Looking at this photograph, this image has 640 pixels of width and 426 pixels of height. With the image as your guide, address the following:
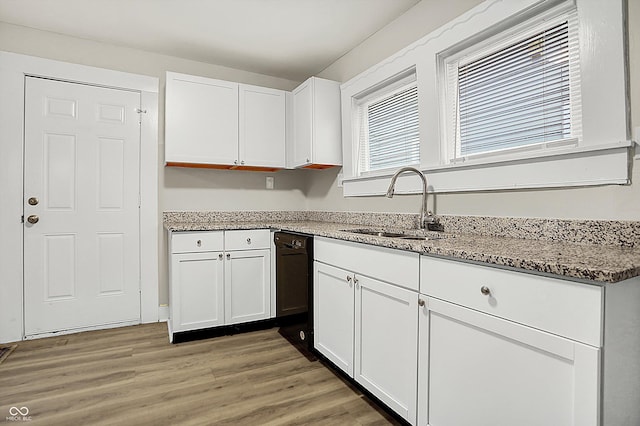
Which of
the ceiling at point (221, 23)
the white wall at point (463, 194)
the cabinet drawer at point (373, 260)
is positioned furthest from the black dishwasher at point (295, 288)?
the ceiling at point (221, 23)

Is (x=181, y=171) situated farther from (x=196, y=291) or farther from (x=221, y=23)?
(x=221, y=23)

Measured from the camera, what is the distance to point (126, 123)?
3061 millimetres

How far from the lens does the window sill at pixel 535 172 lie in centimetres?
136

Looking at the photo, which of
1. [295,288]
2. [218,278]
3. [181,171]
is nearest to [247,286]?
[218,278]

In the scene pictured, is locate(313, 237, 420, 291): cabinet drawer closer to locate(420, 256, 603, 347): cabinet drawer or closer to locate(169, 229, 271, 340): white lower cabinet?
locate(420, 256, 603, 347): cabinet drawer

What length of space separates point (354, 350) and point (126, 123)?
269 centimetres

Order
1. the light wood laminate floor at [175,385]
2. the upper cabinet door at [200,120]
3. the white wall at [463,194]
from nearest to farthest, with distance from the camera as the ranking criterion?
the white wall at [463,194] < the light wood laminate floor at [175,385] < the upper cabinet door at [200,120]

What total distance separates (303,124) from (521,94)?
1.82m

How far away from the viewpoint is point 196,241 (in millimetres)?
2725

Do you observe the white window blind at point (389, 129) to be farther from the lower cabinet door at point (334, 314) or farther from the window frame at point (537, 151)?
the lower cabinet door at point (334, 314)

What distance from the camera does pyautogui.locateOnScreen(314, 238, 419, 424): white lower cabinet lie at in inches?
60.0

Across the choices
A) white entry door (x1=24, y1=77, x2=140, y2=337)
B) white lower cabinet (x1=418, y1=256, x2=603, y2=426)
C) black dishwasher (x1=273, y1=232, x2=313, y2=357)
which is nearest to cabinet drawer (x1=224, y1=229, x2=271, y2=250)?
black dishwasher (x1=273, y1=232, x2=313, y2=357)

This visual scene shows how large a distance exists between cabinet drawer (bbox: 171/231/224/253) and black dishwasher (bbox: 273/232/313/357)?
0.46 m

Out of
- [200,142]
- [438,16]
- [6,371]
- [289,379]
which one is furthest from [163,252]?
[438,16]
